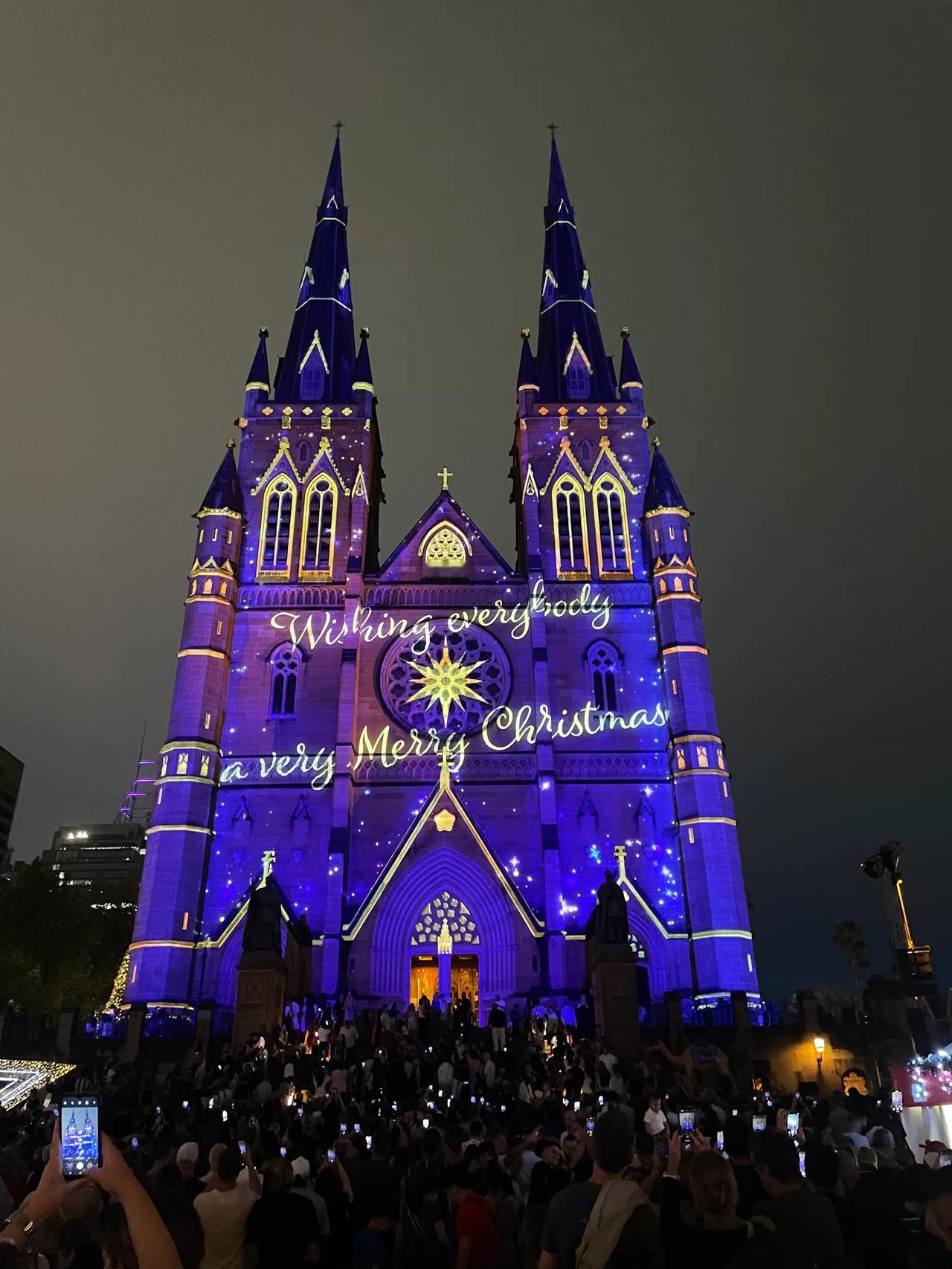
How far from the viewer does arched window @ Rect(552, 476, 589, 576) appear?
38562 mm

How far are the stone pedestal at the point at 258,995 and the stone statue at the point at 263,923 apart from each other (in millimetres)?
256

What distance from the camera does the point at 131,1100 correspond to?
1759 centimetres

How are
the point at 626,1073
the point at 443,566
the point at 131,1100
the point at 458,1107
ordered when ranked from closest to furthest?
the point at 458,1107 < the point at 131,1100 < the point at 626,1073 < the point at 443,566

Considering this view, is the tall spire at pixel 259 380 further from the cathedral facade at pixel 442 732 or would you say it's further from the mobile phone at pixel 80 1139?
the mobile phone at pixel 80 1139

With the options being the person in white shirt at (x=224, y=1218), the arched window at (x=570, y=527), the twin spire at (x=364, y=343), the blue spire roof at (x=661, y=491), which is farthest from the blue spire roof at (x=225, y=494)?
the person in white shirt at (x=224, y=1218)

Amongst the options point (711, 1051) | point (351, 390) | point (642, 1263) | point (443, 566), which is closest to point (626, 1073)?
point (711, 1051)

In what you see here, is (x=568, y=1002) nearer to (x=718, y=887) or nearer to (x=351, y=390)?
(x=718, y=887)

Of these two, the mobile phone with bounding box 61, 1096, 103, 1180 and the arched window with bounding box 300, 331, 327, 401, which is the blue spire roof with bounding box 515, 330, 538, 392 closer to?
the arched window with bounding box 300, 331, 327, 401

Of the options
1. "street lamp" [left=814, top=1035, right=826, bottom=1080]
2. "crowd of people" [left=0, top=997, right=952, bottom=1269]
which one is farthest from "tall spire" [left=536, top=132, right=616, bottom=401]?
"crowd of people" [left=0, top=997, right=952, bottom=1269]

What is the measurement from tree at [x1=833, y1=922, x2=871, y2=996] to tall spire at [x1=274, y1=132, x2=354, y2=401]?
47073 millimetres

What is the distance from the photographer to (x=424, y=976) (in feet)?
107

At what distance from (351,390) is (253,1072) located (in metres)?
31.5

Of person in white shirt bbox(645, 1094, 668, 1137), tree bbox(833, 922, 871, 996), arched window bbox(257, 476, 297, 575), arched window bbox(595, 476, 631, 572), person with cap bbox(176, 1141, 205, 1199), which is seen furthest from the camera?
tree bbox(833, 922, 871, 996)

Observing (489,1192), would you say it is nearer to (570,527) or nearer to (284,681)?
(284,681)
